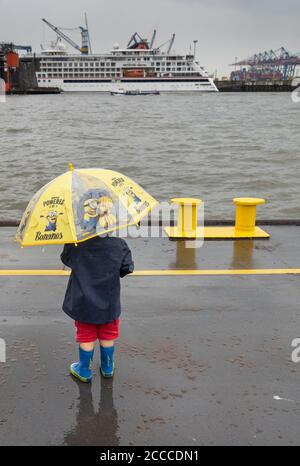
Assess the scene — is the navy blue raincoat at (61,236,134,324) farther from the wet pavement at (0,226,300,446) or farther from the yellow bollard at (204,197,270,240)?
the yellow bollard at (204,197,270,240)

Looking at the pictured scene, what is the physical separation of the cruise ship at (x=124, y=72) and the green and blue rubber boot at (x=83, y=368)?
297ft

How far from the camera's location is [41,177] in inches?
631

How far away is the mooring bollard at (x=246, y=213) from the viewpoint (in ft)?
20.4

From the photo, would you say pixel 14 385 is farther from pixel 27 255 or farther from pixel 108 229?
pixel 27 255

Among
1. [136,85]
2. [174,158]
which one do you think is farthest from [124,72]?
[174,158]

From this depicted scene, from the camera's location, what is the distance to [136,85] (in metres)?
91.7

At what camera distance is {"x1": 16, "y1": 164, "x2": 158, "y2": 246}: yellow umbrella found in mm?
2760

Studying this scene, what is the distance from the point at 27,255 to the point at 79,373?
2.76 metres

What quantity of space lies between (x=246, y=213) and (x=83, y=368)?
12.3 feet

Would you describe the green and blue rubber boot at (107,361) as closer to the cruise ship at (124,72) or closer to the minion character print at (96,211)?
the minion character print at (96,211)

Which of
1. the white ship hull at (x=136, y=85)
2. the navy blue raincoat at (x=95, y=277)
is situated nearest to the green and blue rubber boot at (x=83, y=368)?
the navy blue raincoat at (x=95, y=277)

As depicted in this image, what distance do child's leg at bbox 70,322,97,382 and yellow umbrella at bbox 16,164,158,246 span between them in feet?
2.04

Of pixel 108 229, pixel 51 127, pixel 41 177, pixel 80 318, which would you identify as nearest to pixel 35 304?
pixel 80 318

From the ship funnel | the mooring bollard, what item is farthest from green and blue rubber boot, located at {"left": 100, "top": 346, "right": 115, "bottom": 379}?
the ship funnel
